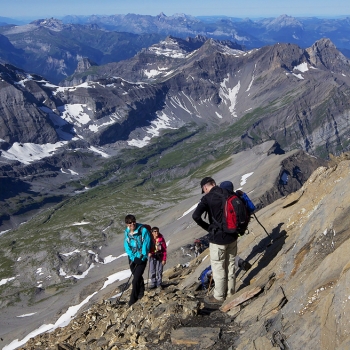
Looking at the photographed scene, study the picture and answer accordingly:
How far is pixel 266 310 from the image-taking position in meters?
15.6

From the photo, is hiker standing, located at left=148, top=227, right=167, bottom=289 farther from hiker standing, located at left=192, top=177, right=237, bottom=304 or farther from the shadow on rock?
hiker standing, located at left=192, top=177, right=237, bottom=304

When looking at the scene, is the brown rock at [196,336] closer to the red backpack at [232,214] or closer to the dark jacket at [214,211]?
the dark jacket at [214,211]

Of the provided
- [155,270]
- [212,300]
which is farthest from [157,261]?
[212,300]

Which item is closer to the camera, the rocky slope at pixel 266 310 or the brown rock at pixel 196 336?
the rocky slope at pixel 266 310

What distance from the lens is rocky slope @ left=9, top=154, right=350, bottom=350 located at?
12930 millimetres

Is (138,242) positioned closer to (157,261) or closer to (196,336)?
(157,261)

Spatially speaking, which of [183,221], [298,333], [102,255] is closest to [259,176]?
[183,221]

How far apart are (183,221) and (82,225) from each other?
70863 millimetres

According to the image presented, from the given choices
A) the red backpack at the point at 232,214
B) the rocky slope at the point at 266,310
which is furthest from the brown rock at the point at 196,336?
the red backpack at the point at 232,214

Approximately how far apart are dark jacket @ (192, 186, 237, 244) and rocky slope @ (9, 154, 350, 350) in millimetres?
2555

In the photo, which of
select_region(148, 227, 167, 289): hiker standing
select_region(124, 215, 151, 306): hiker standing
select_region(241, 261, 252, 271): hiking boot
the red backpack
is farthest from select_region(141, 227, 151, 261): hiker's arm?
the red backpack

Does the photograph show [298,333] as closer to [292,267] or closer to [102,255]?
[292,267]

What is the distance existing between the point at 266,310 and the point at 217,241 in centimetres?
340

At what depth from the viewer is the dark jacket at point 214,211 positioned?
17062 mm
